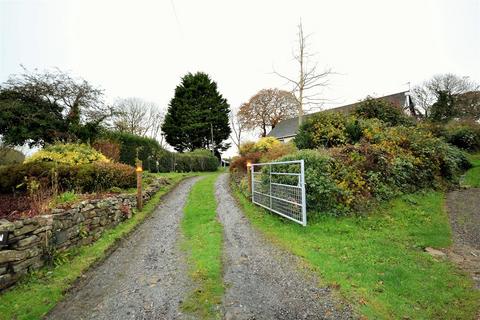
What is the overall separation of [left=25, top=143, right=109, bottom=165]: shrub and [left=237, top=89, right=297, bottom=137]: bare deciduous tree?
25142mm

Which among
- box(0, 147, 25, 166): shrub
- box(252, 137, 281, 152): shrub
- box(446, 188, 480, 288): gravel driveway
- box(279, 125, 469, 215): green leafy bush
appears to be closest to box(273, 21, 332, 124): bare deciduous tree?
box(252, 137, 281, 152): shrub

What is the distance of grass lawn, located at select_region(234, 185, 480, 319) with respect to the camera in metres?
2.77

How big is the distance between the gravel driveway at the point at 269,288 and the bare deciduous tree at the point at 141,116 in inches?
1088

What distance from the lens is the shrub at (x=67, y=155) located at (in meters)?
9.24

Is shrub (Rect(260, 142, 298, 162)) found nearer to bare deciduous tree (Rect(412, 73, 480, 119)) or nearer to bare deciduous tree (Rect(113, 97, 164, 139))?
bare deciduous tree (Rect(412, 73, 480, 119))

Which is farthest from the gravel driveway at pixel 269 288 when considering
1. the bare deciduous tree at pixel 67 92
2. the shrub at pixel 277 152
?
the bare deciduous tree at pixel 67 92

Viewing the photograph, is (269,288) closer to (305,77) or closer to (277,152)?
(277,152)

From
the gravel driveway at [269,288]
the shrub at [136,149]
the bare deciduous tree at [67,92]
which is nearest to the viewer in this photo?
the gravel driveway at [269,288]

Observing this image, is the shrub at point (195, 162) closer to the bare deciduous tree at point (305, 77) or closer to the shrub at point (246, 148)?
the shrub at point (246, 148)

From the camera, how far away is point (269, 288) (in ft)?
10.6

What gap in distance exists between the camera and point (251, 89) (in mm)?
33812

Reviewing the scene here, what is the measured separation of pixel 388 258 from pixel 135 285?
3.96 meters

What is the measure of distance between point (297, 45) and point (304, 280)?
15.3m

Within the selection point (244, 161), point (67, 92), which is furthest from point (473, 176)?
point (67, 92)
